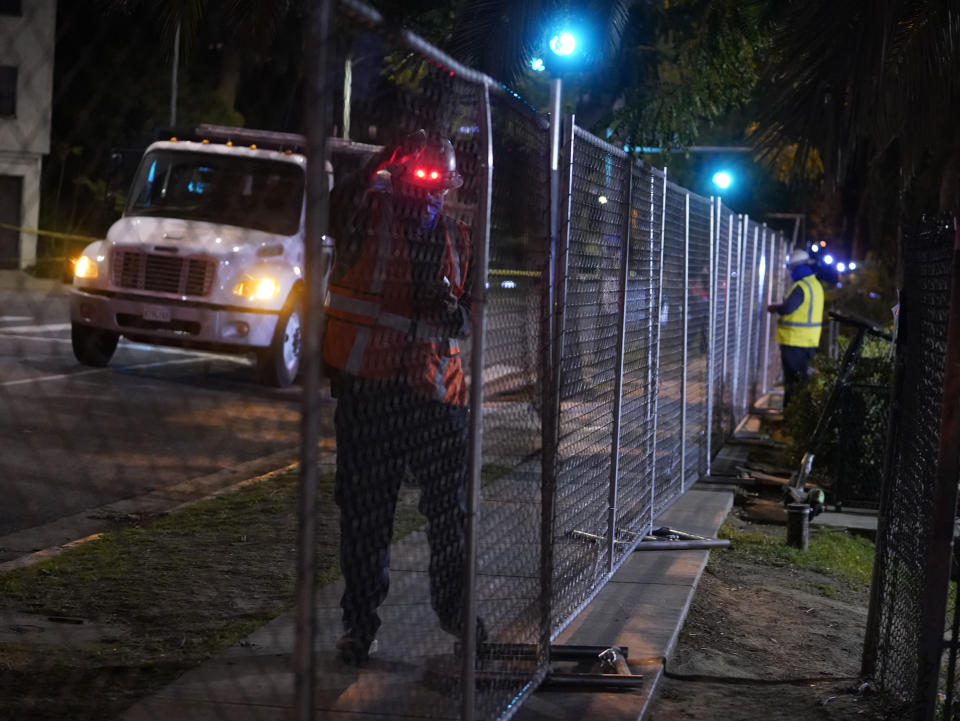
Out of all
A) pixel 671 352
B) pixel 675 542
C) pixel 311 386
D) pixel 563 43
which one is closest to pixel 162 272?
pixel 563 43

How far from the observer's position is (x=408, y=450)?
15.1 feet

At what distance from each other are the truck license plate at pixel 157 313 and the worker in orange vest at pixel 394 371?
9856 millimetres

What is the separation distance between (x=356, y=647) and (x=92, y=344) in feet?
35.9

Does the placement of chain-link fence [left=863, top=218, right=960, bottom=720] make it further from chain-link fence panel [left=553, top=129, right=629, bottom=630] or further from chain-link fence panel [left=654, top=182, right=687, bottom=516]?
chain-link fence panel [left=654, top=182, right=687, bottom=516]

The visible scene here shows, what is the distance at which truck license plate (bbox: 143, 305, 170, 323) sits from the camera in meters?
14.5

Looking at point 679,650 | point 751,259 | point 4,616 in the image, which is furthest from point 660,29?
point 4,616

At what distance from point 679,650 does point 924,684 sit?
156 cm

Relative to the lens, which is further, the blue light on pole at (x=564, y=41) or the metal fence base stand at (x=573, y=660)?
the blue light on pole at (x=564, y=41)

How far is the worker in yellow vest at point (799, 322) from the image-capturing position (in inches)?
609

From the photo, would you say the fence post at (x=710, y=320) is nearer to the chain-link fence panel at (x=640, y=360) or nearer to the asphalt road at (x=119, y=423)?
the chain-link fence panel at (x=640, y=360)

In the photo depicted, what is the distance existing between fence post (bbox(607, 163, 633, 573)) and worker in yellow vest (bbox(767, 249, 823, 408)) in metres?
8.75

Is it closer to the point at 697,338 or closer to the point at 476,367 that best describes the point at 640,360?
the point at 697,338

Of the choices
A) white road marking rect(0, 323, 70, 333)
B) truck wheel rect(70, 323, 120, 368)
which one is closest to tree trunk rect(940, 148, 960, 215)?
truck wheel rect(70, 323, 120, 368)

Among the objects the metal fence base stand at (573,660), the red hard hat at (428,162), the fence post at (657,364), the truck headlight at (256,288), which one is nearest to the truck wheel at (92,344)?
the truck headlight at (256,288)
